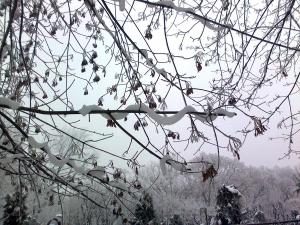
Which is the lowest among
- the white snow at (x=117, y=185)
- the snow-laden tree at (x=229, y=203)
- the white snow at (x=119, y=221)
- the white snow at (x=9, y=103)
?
the white snow at (x=119, y=221)

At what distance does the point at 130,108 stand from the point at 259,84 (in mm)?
3009

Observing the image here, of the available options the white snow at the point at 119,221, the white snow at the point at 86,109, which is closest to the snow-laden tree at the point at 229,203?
the white snow at the point at 119,221

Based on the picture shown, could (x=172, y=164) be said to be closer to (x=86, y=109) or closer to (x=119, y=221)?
A: (x=86, y=109)

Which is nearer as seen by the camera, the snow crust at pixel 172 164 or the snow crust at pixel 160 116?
the snow crust at pixel 160 116

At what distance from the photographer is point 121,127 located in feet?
8.68

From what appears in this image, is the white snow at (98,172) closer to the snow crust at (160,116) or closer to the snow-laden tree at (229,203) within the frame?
the snow crust at (160,116)

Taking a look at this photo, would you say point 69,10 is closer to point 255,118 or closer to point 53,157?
point 53,157

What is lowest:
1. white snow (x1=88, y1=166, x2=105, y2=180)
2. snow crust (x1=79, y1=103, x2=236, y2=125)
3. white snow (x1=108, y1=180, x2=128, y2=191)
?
white snow (x1=108, y1=180, x2=128, y2=191)

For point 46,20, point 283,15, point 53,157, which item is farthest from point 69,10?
point 283,15

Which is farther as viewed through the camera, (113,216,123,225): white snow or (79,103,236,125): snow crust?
(113,216,123,225): white snow

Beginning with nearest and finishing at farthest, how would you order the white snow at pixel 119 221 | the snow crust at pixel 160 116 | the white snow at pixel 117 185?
the snow crust at pixel 160 116 → the white snow at pixel 117 185 → the white snow at pixel 119 221

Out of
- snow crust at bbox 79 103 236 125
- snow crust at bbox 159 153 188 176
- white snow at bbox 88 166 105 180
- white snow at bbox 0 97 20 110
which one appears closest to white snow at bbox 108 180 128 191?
white snow at bbox 88 166 105 180

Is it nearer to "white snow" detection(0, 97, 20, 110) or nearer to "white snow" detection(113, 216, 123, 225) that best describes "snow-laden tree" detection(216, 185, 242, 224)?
"white snow" detection(113, 216, 123, 225)

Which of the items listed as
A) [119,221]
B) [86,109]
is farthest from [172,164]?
[119,221]
